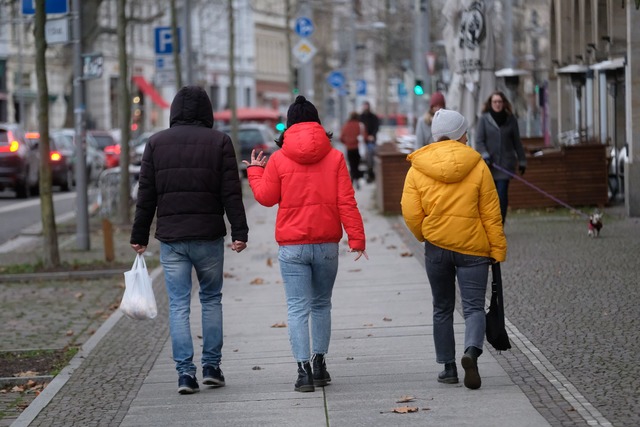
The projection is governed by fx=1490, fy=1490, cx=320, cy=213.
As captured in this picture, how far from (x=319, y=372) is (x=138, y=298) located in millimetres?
1184

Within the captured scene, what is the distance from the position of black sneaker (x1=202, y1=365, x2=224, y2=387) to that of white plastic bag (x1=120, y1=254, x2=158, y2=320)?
46 cm

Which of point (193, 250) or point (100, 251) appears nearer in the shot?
point (193, 250)

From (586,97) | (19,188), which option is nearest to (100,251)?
(586,97)

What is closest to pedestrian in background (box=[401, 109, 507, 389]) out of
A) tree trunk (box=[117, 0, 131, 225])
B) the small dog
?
the small dog

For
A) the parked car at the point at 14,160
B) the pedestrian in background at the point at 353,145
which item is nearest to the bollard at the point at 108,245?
the pedestrian in background at the point at 353,145

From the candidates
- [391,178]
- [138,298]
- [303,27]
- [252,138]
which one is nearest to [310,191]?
[138,298]

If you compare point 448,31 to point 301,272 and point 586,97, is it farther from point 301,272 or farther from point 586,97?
point 301,272

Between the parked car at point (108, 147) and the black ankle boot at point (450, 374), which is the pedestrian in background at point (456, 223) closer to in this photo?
the black ankle boot at point (450, 374)

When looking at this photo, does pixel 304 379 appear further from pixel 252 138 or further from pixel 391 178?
pixel 252 138

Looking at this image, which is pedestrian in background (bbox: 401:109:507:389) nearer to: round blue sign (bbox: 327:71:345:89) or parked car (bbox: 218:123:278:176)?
parked car (bbox: 218:123:278:176)

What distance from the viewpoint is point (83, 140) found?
19312 millimetres

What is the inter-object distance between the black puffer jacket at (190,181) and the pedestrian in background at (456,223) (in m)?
1.06

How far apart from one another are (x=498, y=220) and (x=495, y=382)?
96cm

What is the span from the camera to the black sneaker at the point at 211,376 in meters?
8.87
